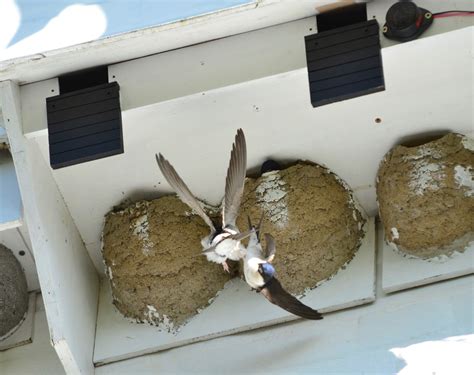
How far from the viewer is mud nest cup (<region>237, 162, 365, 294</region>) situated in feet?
14.1

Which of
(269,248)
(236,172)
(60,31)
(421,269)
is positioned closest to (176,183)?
(236,172)

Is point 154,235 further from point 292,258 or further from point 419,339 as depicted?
point 419,339

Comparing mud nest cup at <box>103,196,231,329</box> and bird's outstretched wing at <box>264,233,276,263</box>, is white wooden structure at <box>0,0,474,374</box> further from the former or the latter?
bird's outstretched wing at <box>264,233,276,263</box>

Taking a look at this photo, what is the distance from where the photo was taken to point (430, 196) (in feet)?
14.0

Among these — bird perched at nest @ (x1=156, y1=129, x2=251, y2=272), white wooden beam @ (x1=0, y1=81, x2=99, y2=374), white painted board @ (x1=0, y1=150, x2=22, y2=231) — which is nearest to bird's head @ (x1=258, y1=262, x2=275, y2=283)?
bird perched at nest @ (x1=156, y1=129, x2=251, y2=272)

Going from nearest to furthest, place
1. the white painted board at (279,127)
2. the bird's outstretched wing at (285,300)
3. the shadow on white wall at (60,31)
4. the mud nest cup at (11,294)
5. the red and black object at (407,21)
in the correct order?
the shadow on white wall at (60,31) < the red and black object at (407,21) < the bird's outstretched wing at (285,300) < the white painted board at (279,127) < the mud nest cup at (11,294)

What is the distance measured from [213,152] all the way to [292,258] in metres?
0.40

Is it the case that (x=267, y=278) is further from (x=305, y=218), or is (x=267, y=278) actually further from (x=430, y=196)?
(x=430, y=196)

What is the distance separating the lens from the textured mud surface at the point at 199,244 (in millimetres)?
4328

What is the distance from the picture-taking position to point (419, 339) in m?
3.94

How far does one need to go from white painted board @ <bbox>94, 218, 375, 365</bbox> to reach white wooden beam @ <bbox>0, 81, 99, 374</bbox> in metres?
0.08

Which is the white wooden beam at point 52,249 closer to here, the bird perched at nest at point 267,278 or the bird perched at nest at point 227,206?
the bird perched at nest at point 227,206

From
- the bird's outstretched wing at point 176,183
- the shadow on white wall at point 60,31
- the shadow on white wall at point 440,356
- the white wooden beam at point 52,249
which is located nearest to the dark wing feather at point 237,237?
the bird's outstretched wing at point 176,183

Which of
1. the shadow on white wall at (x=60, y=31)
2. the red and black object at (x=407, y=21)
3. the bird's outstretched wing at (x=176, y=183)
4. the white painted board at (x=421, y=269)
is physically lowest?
the white painted board at (x=421, y=269)
